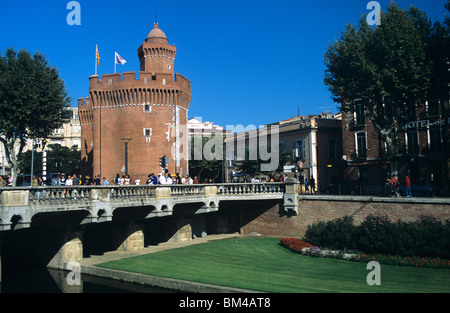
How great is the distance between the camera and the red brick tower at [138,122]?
46.9 meters

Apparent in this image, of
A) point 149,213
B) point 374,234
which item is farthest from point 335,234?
point 149,213

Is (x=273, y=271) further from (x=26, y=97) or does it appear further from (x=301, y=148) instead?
(x=301, y=148)

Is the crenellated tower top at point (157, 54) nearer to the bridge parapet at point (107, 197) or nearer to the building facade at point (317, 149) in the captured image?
the building facade at point (317, 149)

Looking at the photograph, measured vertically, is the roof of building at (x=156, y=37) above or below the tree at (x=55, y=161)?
above

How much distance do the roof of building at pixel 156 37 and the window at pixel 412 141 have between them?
31.3m

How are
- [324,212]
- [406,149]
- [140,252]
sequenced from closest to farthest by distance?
[140,252], [324,212], [406,149]

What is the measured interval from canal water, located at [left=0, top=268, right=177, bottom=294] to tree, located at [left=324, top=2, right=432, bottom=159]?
74.6 ft

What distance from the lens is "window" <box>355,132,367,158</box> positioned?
43781mm

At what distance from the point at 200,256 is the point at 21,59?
755 inches

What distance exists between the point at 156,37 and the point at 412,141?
3275 centimetres

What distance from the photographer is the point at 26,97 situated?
28719 mm

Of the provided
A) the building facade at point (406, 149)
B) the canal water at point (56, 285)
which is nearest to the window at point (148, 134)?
the building facade at point (406, 149)

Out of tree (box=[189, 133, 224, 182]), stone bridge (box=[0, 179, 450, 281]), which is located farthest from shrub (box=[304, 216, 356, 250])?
tree (box=[189, 133, 224, 182])

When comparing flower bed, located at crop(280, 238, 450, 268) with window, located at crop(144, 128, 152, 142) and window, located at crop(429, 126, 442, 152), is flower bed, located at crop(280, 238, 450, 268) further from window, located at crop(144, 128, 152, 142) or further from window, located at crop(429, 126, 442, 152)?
window, located at crop(144, 128, 152, 142)
